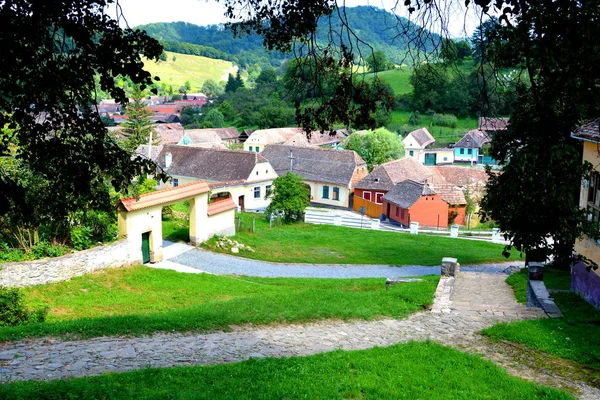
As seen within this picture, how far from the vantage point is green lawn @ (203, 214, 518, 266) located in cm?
2648

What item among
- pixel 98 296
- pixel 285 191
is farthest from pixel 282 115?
pixel 98 296

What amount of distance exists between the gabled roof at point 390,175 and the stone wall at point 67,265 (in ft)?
91.5

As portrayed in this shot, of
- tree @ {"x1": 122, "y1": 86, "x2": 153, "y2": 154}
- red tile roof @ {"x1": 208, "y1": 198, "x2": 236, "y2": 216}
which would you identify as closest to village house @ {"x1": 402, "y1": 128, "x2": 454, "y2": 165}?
tree @ {"x1": 122, "y1": 86, "x2": 153, "y2": 154}

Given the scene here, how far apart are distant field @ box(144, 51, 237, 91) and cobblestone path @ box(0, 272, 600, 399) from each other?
156 m

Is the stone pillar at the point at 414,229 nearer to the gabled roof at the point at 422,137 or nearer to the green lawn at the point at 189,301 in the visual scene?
the green lawn at the point at 189,301

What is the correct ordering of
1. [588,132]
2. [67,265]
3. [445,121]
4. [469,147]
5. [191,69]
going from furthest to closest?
[191,69], [445,121], [469,147], [67,265], [588,132]

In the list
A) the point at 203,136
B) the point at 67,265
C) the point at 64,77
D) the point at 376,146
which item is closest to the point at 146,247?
the point at 67,265

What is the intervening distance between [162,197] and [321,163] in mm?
31253

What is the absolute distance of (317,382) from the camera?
748 cm

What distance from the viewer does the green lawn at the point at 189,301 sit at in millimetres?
10906

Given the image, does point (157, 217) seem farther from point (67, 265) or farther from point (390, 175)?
point (390, 175)

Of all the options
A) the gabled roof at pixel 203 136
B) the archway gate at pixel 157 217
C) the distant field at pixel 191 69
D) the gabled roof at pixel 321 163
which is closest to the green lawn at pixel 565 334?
the archway gate at pixel 157 217

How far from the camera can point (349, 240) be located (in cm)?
3111

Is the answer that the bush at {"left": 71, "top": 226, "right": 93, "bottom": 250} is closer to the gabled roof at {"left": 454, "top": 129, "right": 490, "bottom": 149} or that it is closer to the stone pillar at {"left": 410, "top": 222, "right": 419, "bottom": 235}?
the stone pillar at {"left": 410, "top": 222, "right": 419, "bottom": 235}
